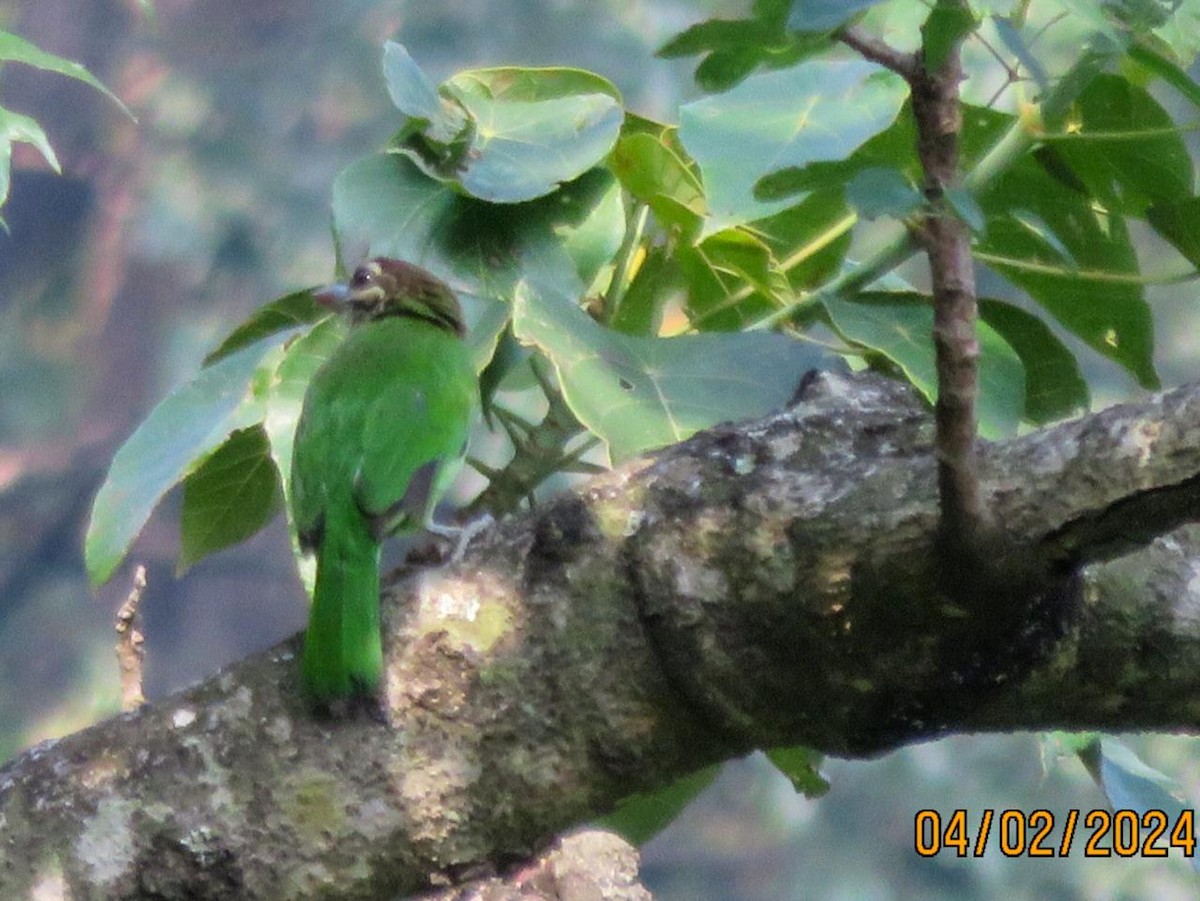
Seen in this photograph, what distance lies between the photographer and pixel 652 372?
1363 mm

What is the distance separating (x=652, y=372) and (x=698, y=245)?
365mm

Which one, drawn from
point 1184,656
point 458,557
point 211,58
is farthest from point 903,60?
point 211,58

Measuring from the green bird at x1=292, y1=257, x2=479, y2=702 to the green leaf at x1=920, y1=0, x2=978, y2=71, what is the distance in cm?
69

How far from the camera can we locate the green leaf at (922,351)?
138cm

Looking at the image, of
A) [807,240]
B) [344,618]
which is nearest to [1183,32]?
[807,240]

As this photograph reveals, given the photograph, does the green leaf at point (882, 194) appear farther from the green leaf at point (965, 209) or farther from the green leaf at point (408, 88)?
the green leaf at point (408, 88)

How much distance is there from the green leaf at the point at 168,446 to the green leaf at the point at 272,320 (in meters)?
0.23

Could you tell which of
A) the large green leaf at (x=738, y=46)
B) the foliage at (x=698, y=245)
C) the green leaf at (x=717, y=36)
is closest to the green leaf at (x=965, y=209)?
the foliage at (x=698, y=245)

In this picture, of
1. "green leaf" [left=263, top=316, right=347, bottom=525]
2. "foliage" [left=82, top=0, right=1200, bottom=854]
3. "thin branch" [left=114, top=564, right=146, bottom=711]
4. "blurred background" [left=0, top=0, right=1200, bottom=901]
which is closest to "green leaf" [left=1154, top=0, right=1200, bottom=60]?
"foliage" [left=82, top=0, right=1200, bottom=854]

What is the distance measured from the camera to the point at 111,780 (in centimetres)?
108

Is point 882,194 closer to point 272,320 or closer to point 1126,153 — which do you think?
point 1126,153

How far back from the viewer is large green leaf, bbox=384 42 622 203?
1521 mm

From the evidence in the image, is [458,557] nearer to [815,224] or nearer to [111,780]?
[111,780]

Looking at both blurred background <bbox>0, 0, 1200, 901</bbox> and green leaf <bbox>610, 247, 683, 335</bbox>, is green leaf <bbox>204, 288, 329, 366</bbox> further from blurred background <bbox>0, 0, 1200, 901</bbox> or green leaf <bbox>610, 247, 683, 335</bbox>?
blurred background <bbox>0, 0, 1200, 901</bbox>
